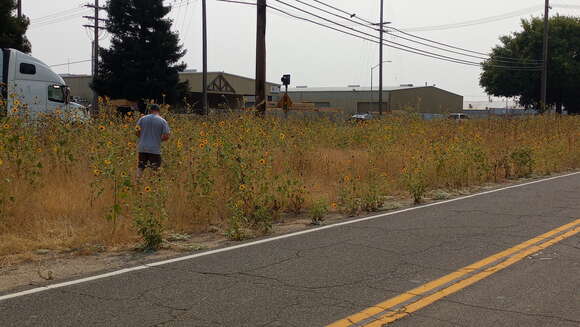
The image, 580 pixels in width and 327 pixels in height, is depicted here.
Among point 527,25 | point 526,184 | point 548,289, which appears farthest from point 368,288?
point 527,25

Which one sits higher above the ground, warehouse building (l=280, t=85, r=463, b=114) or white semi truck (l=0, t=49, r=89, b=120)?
warehouse building (l=280, t=85, r=463, b=114)

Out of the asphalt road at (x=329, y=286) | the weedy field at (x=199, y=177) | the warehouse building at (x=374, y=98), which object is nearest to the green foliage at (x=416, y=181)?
the weedy field at (x=199, y=177)

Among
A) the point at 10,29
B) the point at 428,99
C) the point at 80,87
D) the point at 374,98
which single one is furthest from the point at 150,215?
the point at 428,99

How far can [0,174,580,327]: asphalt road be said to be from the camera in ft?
15.9

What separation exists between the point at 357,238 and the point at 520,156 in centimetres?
1052

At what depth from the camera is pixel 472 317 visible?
483 cm

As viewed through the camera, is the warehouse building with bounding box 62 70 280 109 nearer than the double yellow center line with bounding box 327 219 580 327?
No

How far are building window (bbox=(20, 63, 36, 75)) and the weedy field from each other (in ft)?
36.6

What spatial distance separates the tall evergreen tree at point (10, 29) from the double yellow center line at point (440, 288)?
27.4m

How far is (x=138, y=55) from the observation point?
37.2m

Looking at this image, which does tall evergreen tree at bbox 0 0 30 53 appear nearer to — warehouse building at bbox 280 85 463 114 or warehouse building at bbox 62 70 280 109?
warehouse building at bbox 62 70 280 109

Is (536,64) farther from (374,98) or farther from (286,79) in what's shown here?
(286,79)

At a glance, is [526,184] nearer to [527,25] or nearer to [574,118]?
[574,118]

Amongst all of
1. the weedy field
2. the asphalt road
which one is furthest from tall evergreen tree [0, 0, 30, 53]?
the asphalt road
